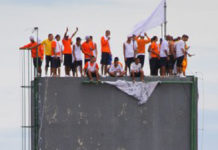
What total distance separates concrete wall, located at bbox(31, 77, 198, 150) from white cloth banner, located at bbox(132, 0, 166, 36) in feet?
11.3

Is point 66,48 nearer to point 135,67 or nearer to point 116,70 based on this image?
point 116,70

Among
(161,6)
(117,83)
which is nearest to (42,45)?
(117,83)

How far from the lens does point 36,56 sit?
42312 millimetres

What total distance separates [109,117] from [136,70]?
6.41ft

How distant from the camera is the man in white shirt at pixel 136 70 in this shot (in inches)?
1655

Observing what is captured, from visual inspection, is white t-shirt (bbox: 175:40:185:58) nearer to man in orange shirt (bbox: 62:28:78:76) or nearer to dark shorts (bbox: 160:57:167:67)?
dark shorts (bbox: 160:57:167:67)

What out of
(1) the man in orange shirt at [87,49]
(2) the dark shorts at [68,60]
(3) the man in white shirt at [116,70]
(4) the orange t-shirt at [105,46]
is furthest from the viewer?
(4) the orange t-shirt at [105,46]

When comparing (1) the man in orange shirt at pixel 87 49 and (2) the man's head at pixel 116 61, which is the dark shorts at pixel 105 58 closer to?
(1) the man in orange shirt at pixel 87 49

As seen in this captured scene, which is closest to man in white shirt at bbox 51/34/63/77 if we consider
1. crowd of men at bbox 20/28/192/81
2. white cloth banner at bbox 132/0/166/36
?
crowd of men at bbox 20/28/192/81

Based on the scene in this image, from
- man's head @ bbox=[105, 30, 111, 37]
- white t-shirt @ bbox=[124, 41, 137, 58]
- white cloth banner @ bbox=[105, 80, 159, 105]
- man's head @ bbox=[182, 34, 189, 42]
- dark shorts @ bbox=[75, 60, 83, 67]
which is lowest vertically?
white cloth banner @ bbox=[105, 80, 159, 105]

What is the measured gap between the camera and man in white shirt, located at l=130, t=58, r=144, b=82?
4203 cm

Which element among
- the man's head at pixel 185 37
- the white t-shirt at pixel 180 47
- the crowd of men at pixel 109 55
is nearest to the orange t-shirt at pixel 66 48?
the crowd of men at pixel 109 55

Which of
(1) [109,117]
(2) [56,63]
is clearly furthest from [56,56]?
(1) [109,117]

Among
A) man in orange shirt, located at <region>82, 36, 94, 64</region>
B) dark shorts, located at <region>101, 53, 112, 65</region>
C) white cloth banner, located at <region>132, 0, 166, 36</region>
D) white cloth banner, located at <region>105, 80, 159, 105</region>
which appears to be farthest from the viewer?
white cloth banner, located at <region>132, 0, 166, 36</region>
